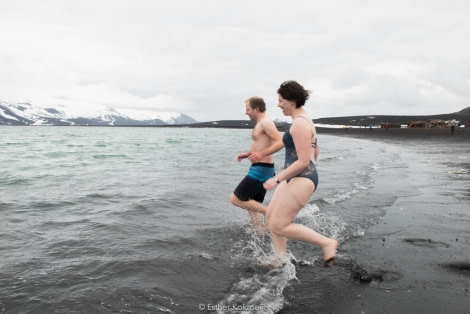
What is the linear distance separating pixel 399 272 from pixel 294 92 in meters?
2.71

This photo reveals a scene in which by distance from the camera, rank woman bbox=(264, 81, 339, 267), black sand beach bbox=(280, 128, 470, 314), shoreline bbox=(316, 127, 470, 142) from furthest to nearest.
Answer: shoreline bbox=(316, 127, 470, 142), woman bbox=(264, 81, 339, 267), black sand beach bbox=(280, 128, 470, 314)

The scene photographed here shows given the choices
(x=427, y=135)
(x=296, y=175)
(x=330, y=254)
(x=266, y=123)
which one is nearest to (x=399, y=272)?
(x=330, y=254)

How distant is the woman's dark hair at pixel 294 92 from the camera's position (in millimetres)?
4141

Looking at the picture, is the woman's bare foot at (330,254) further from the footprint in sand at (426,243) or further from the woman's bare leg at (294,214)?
the footprint in sand at (426,243)

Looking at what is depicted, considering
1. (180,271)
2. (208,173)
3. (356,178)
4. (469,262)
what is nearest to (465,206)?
(469,262)

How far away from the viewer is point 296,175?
165 inches

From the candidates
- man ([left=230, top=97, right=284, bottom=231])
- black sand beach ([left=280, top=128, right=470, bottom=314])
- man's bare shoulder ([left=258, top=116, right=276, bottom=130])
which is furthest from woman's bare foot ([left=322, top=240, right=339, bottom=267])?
man's bare shoulder ([left=258, top=116, right=276, bottom=130])

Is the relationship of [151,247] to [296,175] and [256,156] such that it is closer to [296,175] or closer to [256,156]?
[256,156]

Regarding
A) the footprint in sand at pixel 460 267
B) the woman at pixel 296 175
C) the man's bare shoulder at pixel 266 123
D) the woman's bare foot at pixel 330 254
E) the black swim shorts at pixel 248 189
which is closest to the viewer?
the woman at pixel 296 175

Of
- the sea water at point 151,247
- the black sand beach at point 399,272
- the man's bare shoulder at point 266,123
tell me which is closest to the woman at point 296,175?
the black sand beach at point 399,272

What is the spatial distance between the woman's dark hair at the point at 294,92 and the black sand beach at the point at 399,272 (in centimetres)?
225

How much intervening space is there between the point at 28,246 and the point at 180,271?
281 centimetres

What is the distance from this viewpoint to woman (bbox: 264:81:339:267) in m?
3.97

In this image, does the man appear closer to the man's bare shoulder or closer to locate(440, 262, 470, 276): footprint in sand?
the man's bare shoulder
